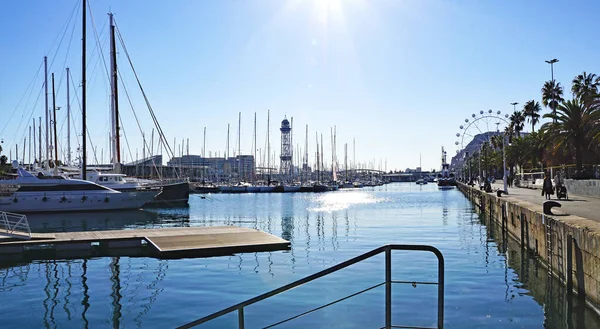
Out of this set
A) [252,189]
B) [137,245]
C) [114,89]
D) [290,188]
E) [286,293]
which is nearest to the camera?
[286,293]

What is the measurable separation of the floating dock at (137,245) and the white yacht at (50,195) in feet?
91.5

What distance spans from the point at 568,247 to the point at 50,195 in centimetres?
4814

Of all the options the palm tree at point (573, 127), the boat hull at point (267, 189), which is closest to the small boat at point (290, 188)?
the boat hull at point (267, 189)

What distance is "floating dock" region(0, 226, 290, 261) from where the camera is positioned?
23672mm

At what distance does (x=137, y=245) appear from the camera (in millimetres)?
26344

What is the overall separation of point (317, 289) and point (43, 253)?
14560 mm

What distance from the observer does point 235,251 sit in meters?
23.8

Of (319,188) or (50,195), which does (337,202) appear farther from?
(319,188)

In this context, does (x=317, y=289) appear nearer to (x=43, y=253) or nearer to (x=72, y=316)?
(x=72, y=316)

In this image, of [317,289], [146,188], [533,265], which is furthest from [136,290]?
[146,188]

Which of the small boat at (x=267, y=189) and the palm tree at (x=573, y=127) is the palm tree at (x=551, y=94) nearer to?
the palm tree at (x=573, y=127)

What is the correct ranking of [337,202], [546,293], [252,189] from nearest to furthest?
[546,293], [337,202], [252,189]

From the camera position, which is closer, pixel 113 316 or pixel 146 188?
pixel 113 316

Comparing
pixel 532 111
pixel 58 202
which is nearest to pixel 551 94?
pixel 532 111
